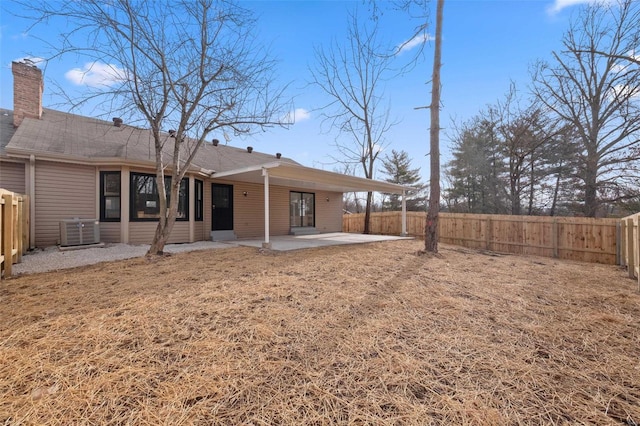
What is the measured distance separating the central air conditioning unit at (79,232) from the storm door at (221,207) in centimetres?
343

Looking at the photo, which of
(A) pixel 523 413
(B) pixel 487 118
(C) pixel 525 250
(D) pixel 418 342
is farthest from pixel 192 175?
(B) pixel 487 118

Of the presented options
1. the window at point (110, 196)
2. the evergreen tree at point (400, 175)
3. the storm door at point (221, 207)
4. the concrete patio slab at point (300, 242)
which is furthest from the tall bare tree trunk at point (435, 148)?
the evergreen tree at point (400, 175)

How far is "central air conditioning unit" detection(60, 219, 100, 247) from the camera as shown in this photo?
272 inches

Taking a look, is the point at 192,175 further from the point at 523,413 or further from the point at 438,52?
the point at 523,413

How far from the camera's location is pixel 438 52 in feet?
24.2

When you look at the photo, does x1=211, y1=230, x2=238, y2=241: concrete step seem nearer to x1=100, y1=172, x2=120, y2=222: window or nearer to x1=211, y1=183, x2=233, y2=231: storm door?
x1=211, y1=183, x2=233, y2=231: storm door

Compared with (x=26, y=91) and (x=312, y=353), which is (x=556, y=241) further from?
(x=26, y=91)

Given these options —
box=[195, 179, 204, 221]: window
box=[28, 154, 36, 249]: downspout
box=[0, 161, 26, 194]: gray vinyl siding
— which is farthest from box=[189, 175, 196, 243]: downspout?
Result: box=[0, 161, 26, 194]: gray vinyl siding

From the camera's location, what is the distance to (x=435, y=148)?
24.2 ft

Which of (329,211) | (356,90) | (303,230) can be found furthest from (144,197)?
(356,90)

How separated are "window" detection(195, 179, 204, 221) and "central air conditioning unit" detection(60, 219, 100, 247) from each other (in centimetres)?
275

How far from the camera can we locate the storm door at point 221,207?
33.1 feet

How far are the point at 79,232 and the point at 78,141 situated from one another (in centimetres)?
309

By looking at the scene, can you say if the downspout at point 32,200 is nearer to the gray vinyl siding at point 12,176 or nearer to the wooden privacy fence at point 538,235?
the gray vinyl siding at point 12,176
